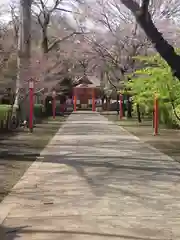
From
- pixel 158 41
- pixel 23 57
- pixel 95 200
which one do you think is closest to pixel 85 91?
pixel 23 57

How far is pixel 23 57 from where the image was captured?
97.3ft

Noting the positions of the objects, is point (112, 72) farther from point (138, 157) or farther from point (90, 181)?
point (90, 181)

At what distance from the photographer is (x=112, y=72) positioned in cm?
5041

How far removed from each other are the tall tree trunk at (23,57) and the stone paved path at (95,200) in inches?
588

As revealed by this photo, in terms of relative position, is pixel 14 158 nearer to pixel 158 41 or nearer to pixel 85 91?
pixel 158 41

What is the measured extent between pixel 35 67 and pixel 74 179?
863 inches

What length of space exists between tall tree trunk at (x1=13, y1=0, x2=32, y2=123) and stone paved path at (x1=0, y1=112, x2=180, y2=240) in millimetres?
14935

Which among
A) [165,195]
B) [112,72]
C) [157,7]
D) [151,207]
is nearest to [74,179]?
[165,195]

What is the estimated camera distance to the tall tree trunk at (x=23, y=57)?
96.4 feet

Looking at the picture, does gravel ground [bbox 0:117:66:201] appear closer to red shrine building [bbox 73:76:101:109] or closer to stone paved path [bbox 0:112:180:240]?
stone paved path [bbox 0:112:180:240]

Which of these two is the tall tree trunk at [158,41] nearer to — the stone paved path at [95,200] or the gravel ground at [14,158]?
the stone paved path at [95,200]

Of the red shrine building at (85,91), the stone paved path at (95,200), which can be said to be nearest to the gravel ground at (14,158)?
the stone paved path at (95,200)

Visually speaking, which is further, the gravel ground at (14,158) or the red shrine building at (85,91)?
the red shrine building at (85,91)

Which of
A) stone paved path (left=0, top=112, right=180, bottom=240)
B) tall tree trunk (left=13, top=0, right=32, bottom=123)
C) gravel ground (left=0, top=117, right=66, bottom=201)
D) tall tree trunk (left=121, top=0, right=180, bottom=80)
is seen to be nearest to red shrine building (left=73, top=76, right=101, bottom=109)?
tall tree trunk (left=13, top=0, right=32, bottom=123)
